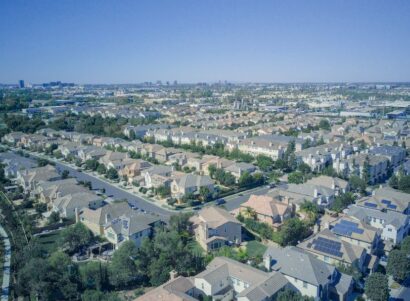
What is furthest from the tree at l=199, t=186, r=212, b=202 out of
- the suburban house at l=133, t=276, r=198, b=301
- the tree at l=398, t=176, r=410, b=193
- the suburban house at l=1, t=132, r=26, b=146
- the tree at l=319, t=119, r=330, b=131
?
the tree at l=319, t=119, r=330, b=131

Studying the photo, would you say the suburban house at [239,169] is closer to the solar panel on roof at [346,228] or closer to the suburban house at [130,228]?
the suburban house at [130,228]

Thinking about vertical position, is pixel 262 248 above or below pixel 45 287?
below

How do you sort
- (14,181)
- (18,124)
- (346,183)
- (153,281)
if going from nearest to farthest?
(153,281), (346,183), (14,181), (18,124)

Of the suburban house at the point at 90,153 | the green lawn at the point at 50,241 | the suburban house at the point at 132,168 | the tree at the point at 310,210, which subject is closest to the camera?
the green lawn at the point at 50,241

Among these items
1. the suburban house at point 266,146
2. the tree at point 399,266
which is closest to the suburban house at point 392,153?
the suburban house at point 266,146

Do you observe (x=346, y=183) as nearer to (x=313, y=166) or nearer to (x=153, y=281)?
(x=313, y=166)

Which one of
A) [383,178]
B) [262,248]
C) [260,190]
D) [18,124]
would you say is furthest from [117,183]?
[18,124]

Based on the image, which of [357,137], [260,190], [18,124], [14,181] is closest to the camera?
[260,190]

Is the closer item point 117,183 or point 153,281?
point 153,281
